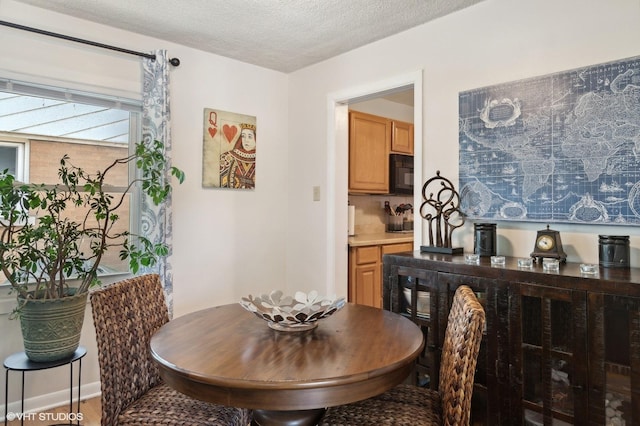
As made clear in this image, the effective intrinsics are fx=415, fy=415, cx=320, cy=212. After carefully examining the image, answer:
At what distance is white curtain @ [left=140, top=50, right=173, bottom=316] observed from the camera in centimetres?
290

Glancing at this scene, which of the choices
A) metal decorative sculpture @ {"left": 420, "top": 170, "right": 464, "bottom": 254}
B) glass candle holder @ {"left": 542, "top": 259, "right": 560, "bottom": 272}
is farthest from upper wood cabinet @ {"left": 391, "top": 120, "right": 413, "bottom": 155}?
glass candle holder @ {"left": 542, "top": 259, "right": 560, "bottom": 272}

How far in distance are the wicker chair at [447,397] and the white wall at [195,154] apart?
82.0 inches

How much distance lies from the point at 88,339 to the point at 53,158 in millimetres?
1232

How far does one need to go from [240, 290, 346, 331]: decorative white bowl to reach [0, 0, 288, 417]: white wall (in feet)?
5.61

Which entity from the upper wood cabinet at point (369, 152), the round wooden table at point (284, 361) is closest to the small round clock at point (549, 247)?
the round wooden table at point (284, 361)

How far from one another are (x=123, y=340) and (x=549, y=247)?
1.98 meters

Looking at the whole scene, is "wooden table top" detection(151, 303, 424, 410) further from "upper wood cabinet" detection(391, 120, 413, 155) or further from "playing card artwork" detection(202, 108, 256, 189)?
"upper wood cabinet" detection(391, 120, 413, 155)

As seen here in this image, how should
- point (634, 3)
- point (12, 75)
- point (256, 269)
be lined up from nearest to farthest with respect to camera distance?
point (634, 3) < point (12, 75) < point (256, 269)

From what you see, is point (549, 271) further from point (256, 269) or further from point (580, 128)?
point (256, 269)

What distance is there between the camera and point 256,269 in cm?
362

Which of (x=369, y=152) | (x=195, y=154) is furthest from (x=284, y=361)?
(x=369, y=152)

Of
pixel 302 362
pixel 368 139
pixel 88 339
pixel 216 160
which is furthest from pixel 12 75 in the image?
pixel 368 139

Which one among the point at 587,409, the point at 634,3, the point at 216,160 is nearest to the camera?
the point at 587,409

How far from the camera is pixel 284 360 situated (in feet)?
4.28
